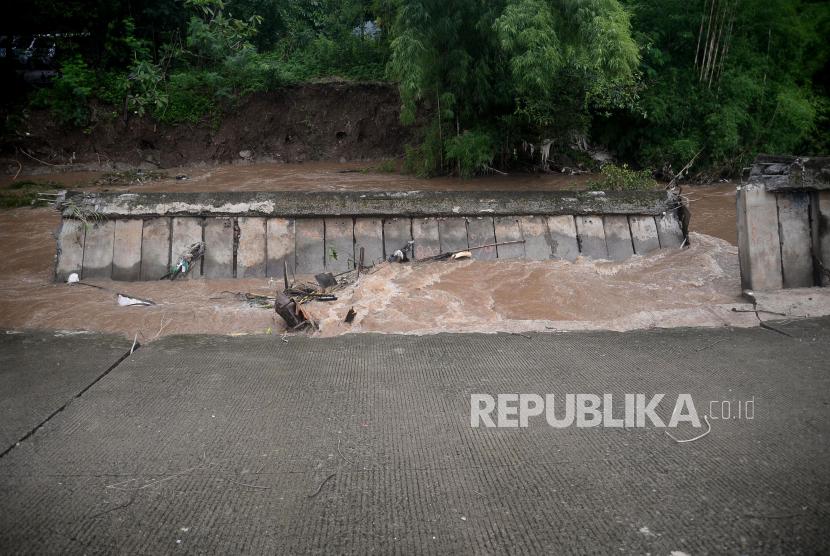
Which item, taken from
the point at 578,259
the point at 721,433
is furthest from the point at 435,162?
the point at 721,433

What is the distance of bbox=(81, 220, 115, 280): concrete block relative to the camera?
5.50 meters

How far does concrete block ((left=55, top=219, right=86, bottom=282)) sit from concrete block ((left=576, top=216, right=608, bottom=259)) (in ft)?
15.8

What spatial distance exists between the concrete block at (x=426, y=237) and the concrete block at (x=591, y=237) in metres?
1.43

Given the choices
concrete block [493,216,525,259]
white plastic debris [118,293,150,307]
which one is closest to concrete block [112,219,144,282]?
white plastic debris [118,293,150,307]

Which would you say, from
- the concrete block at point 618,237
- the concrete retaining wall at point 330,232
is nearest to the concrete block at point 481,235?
the concrete retaining wall at point 330,232

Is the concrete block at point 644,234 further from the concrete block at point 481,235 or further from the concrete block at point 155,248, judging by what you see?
the concrete block at point 155,248

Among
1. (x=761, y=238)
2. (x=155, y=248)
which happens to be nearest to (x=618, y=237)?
(x=761, y=238)

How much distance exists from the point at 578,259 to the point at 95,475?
458cm

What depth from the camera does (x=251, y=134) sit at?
52.9 ft

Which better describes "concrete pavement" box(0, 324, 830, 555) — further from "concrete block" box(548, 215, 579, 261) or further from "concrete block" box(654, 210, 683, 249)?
"concrete block" box(654, 210, 683, 249)

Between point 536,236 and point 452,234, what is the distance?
2.76ft

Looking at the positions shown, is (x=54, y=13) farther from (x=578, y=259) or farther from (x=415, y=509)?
(x=415, y=509)

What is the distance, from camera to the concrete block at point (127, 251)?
5.51 meters

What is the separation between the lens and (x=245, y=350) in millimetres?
3590
